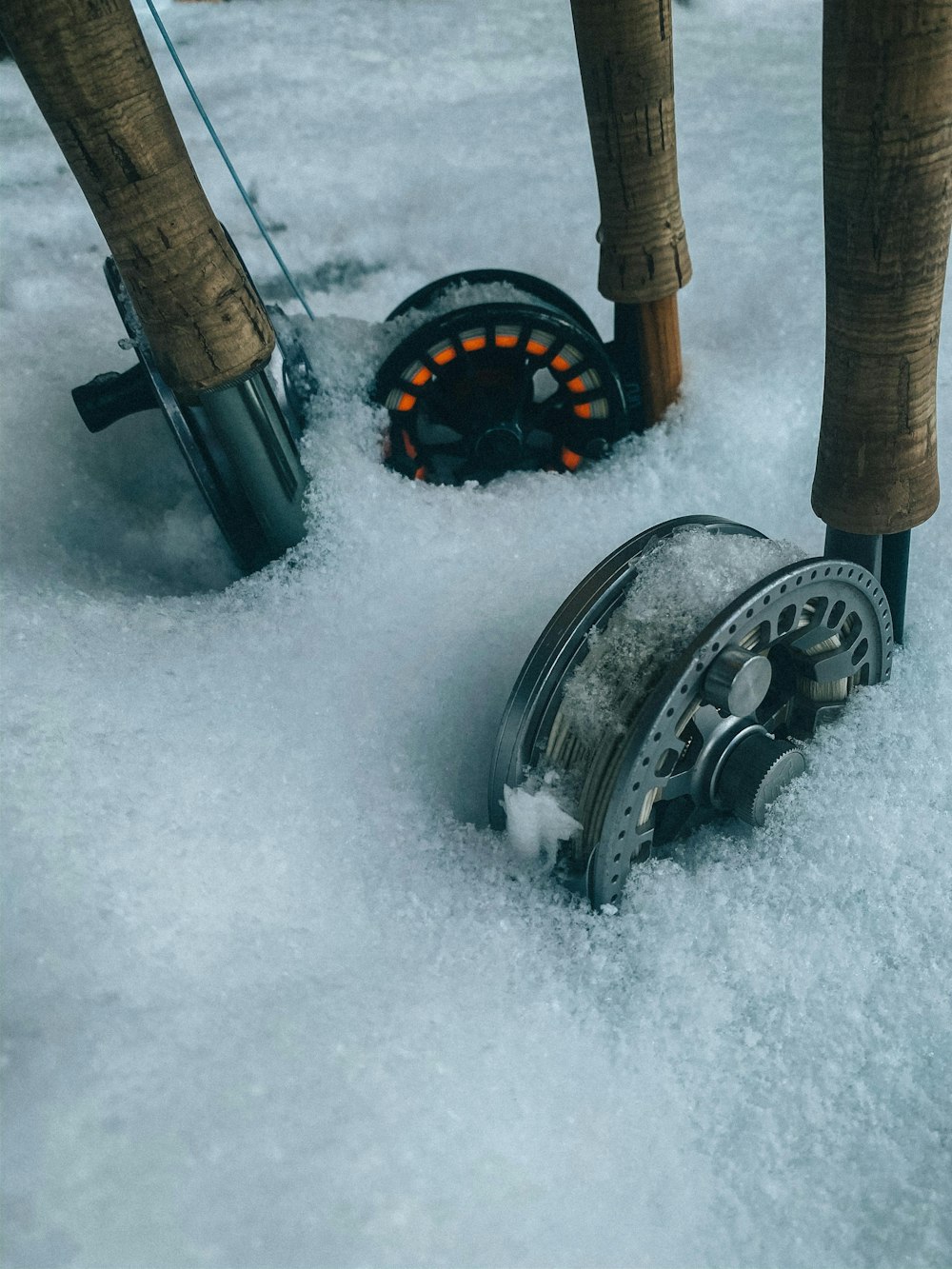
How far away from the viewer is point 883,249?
3.25 feet

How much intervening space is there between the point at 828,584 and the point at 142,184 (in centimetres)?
84

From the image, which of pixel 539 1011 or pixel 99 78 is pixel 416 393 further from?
pixel 539 1011

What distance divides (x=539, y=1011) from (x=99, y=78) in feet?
3.32

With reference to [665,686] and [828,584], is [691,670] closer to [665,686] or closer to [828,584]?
[665,686]

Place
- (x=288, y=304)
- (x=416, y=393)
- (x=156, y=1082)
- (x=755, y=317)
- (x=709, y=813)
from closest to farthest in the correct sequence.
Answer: (x=156, y=1082)
(x=709, y=813)
(x=416, y=393)
(x=755, y=317)
(x=288, y=304)

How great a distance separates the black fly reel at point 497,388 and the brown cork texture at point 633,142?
0.12 metres

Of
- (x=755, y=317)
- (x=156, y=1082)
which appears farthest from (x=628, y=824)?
(x=755, y=317)

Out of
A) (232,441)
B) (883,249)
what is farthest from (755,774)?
(232,441)

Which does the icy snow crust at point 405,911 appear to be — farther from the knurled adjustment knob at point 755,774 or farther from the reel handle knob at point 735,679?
the reel handle knob at point 735,679

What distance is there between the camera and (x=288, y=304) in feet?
7.30

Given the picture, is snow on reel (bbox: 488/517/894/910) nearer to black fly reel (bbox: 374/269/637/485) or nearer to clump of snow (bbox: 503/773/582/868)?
clump of snow (bbox: 503/773/582/868)

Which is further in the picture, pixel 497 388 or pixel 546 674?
pixel 497 388

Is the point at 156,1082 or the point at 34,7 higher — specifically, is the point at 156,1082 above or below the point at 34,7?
below

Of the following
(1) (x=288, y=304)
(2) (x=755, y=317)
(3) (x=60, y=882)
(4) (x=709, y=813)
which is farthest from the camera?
(1) (x=288, y=304)
